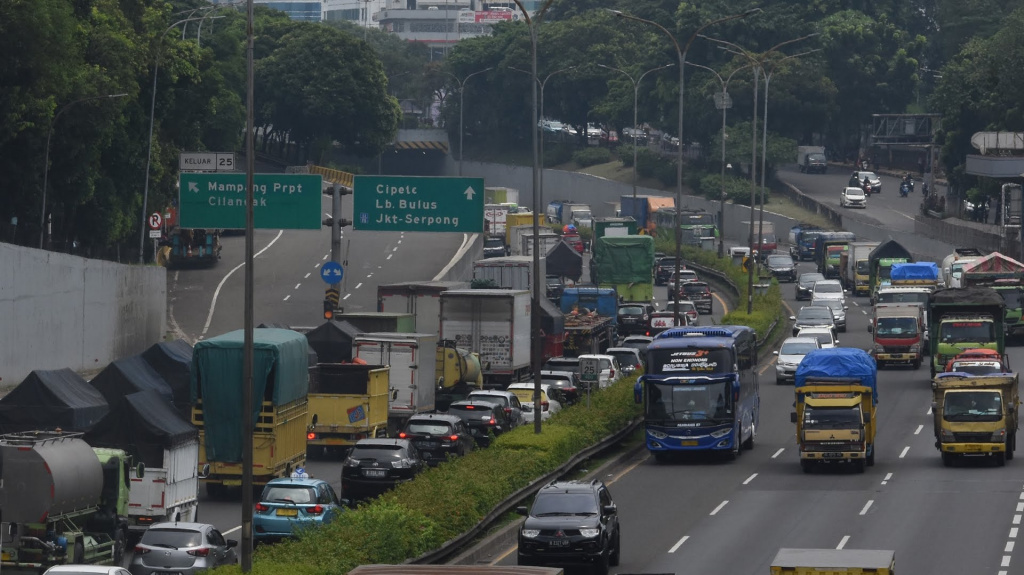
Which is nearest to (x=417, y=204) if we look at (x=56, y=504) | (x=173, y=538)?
(x=56, y=504)

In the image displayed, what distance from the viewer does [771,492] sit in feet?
109

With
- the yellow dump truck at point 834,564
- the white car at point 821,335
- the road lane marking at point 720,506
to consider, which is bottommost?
the road lane marking at point 720,506

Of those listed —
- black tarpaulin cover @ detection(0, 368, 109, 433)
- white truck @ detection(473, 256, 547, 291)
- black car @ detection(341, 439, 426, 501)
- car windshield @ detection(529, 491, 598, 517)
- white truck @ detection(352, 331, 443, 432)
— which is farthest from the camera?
white truck @ detection(473, 256, 547, 291)

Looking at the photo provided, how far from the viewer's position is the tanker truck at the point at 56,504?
75.0ft

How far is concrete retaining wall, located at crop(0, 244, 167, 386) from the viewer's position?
48.1 m

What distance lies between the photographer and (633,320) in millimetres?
66500

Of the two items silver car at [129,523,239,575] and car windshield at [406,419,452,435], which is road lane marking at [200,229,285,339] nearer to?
car windshield at [406,419,452,435]

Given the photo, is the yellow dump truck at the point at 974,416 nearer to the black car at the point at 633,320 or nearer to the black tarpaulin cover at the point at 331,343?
the black tarpaulin cover at the point at 331,343

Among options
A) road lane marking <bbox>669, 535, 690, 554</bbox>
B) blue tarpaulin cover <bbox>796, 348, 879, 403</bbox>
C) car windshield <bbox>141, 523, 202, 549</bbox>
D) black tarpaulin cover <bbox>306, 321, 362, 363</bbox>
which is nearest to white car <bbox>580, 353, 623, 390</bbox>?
black tarpaulin cover <bbox>306, 321, 362, 363</bbox>

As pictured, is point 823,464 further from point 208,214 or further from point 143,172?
point 143,172

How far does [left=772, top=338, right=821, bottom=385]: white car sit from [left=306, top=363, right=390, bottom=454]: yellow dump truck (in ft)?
64.6

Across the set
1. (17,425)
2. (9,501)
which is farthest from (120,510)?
(17,425)

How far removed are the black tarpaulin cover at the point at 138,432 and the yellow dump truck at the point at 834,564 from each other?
1243cm

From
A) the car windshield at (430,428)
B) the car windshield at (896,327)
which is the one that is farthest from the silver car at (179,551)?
the car windshield at (896,327)
